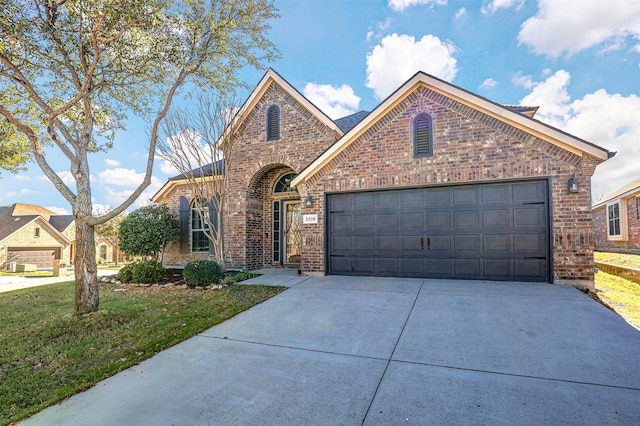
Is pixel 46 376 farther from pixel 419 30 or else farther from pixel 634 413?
pixel 419 30

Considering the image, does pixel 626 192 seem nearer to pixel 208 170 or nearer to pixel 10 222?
pixel 208 170

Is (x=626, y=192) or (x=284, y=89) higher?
(x=284, y=89)

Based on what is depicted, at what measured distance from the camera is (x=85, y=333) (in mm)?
4980

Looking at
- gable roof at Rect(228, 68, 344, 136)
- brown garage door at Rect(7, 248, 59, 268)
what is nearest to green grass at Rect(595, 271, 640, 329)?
gable roof at Rect(228, 68, 344, 136)

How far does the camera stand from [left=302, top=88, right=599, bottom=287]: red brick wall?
6.91 metres

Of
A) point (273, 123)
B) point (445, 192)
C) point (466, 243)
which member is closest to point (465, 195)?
point (445, 192)

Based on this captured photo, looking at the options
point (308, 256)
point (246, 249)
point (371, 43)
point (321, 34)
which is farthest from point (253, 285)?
point (371, 43)

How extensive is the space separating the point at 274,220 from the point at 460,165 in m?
7.00

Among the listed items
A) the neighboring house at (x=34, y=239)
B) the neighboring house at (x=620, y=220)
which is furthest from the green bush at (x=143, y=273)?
the neighboring house at (x=34, y=239)

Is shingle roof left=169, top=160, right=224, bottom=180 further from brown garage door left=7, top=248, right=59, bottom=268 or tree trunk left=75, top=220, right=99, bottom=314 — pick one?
brown garage door left=7, top=248, right=59, bottom=268

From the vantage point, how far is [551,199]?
23.2 ft

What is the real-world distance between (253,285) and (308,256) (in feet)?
6.06

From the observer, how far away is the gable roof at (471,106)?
680 centimetres

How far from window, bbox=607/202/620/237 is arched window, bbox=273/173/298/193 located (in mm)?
18680
